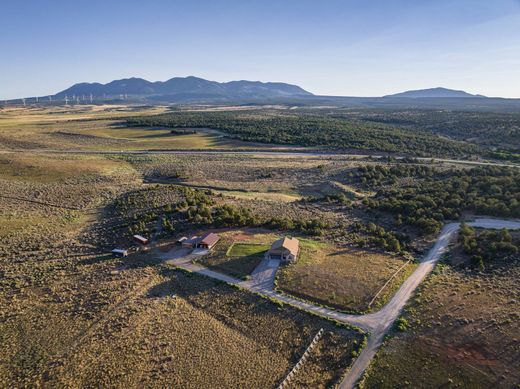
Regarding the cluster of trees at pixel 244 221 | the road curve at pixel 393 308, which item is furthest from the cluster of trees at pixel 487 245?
the cluster of trees at pixel 244 221

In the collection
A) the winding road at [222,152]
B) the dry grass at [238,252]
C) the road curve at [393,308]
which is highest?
the winding road at [222,152]

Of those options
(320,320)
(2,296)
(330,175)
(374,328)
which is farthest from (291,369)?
(330,175)

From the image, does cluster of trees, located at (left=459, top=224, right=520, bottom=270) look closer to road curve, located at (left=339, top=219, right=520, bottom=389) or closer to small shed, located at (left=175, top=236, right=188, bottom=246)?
road curve, located at (left=339, top=219, right=520, bottom=389)

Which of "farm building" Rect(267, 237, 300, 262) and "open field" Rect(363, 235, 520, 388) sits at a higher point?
"farm building" Rect(267, 237, 300, 262)

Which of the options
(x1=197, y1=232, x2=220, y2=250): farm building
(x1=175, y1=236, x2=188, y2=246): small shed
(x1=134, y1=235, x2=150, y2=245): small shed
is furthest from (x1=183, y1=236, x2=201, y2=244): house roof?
(x1=134, y1=235, x2=150, y2=245): small shed

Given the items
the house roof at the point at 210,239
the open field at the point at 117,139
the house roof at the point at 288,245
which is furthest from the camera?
the open field at the point at 117,139

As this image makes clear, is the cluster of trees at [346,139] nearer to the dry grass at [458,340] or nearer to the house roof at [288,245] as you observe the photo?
the house roof at [288,245]
